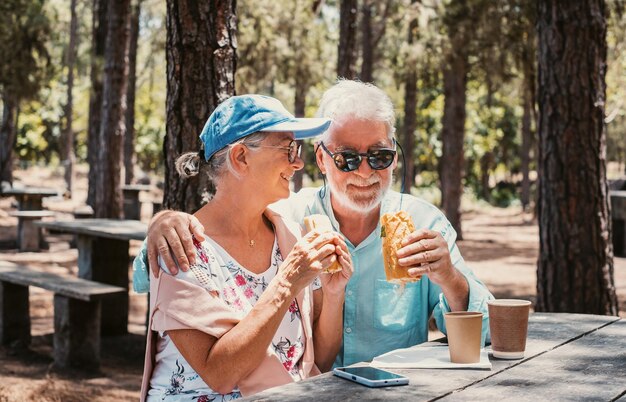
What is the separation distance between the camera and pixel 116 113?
12.0 meters

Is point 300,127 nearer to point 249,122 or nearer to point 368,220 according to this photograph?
point 249,122

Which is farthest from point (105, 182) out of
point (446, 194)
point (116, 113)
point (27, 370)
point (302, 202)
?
point (302, 202)

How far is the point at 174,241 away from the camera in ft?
8.21

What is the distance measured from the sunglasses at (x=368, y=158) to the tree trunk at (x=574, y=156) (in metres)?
2.86

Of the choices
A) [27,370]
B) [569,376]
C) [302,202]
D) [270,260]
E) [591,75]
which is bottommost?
[27,370]

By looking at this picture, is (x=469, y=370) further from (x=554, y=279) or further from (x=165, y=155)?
(x=554, y=279)

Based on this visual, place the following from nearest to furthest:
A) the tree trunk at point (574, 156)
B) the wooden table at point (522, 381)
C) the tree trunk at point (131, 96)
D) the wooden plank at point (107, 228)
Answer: the wooden table at point (522, 381)
the tree trunk at point (574, 156)
the wooden plank at point (107, 228)
the tree trunk at point (131, 96)

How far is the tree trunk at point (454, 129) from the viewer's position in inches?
600

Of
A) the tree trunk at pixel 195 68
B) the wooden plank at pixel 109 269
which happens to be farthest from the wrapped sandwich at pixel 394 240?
the wooden plank at pixel 109 269

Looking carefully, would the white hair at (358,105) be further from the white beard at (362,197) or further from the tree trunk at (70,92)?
the tree trunk at (70,92)

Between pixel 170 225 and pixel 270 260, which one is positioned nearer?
pixel 170 225

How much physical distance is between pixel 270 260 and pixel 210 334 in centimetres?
49

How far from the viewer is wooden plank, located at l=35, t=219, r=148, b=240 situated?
702 cm

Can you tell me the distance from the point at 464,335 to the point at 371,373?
308 millimetres
